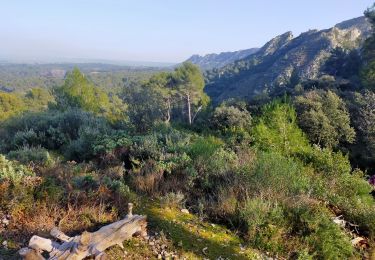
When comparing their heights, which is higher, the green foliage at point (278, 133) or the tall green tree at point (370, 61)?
the tall green tree at point (370, 61)

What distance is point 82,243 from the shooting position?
3.25 m

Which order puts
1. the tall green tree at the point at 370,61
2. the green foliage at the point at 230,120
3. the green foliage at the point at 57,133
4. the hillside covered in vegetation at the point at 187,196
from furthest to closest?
the tall green tree at the point at 370,61
the green foliage at the point at 230,120
the green foliage at the point at 57,133
the hillside covered in vegetation at the point at 187,196

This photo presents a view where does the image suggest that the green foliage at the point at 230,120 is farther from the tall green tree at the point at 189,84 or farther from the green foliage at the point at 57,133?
the tall green tree at the point at 189,84

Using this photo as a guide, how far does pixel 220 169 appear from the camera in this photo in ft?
19.5

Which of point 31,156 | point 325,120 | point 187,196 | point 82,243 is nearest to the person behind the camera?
point 82,243

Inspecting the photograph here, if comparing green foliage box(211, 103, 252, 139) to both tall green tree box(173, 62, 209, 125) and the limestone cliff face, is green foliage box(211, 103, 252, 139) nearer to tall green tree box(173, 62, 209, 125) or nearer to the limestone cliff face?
tall green tree box(173, 62, 209, 125)

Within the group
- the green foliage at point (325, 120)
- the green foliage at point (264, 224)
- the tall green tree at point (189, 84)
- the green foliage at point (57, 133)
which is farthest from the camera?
the tall green tree at point (189, 84)

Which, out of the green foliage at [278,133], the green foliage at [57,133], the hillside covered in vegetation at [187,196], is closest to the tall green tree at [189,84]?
the green foliage at [278,133]

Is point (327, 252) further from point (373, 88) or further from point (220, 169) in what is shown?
point (373, 88)

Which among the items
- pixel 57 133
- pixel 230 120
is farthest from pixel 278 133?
pixel 57 133

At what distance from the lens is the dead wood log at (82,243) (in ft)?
10.4

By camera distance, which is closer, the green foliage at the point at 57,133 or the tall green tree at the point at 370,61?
the green foliage at the point at 57,133

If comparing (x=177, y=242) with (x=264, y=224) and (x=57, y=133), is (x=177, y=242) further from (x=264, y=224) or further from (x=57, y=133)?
(x=57, y=133)

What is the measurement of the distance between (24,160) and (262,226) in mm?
4343
